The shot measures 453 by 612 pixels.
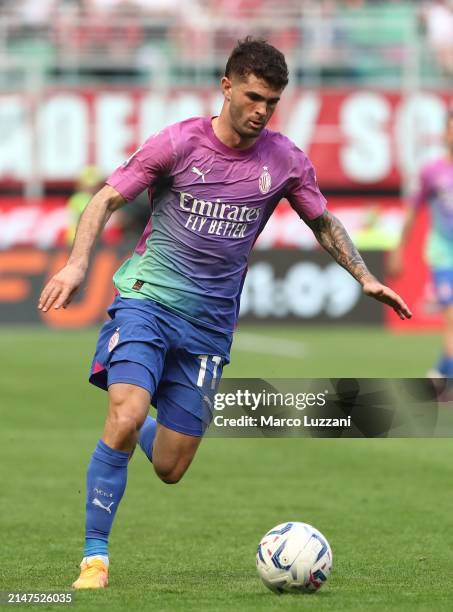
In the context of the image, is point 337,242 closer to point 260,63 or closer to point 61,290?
point 260,63

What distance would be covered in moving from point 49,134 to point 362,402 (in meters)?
22.1

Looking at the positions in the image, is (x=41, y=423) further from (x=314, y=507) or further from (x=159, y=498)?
(x=314, y=507)

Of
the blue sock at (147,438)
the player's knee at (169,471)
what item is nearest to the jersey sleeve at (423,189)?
the blue sock at (147,438)

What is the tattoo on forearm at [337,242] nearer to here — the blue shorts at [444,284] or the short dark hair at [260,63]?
the short dark hair at [260,63]

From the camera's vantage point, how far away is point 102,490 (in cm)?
608

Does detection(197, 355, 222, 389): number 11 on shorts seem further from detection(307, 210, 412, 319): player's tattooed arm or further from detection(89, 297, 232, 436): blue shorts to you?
detection(307, 210, 412, 319): player's tattooed arm

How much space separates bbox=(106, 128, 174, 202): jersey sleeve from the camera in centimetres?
616

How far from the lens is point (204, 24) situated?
27.3 meters

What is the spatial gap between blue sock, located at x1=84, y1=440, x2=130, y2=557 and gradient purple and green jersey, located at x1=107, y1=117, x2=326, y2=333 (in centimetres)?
78

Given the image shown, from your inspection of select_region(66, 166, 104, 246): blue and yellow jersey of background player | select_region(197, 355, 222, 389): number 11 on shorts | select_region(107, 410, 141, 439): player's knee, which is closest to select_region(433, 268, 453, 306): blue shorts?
select_region(197, 355, 222, 389): number 11 on shorts

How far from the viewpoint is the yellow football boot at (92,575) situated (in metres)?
5.86

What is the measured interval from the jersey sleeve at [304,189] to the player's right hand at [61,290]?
4.33ft

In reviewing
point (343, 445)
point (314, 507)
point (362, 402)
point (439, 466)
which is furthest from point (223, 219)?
point (343, 445)

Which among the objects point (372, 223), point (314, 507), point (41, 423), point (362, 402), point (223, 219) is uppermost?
point (223, 219)
